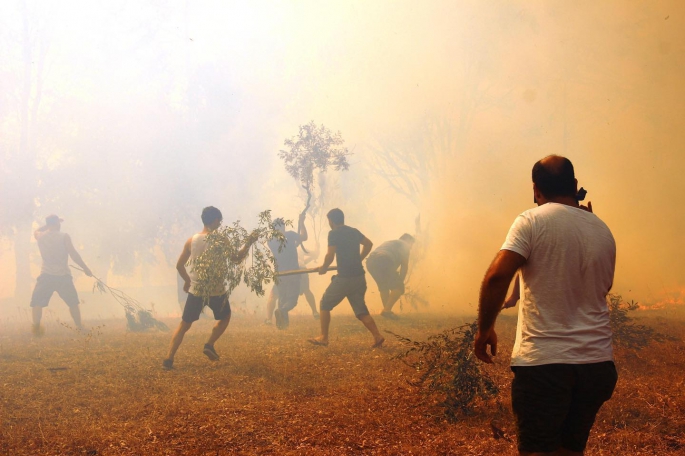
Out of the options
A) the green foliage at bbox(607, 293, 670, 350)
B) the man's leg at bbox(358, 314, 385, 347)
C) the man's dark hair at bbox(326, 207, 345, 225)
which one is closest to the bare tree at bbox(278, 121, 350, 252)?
the man's dark hair at bbox(326, 207, 345, 225)

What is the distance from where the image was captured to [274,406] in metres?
4.86

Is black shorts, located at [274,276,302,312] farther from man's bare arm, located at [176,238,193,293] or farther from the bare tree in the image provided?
the bare tree

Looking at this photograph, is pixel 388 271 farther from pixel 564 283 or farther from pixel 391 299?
pixel 564 283

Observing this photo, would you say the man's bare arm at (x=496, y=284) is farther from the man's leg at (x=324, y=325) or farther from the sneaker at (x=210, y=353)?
the man's leg at (x=324, y=325)

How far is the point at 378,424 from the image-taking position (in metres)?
4.18

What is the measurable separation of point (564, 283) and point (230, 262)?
5175 millimetres

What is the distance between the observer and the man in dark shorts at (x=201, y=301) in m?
6.65

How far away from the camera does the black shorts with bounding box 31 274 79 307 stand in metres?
10.4

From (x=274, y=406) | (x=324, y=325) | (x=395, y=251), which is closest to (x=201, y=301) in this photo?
(x=324, y=325)

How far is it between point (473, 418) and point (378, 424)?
32.2 inches

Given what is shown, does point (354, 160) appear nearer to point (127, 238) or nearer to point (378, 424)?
point (127, 238)

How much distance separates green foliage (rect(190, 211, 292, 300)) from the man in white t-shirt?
185 inches

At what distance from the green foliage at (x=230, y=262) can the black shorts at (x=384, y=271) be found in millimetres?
4624

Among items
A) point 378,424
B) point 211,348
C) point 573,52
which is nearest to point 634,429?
point 378,424
